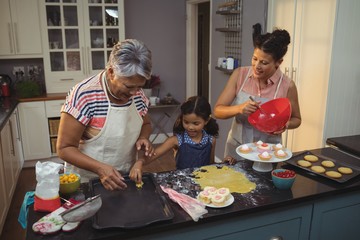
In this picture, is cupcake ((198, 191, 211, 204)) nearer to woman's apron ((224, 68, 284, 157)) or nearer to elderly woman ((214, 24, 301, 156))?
elderly woman ((214, 24, 301, 156))

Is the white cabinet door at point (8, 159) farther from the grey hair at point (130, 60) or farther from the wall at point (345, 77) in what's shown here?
the wall at point (345, 77)

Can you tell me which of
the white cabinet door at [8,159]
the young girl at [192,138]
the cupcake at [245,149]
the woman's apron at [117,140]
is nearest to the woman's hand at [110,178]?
the woman's apron at [117,140]

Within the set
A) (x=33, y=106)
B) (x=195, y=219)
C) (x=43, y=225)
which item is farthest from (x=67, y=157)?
(x=33, y=106)

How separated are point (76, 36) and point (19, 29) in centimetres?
62

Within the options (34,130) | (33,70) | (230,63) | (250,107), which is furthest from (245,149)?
(33,70)

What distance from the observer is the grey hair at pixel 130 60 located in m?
1.34

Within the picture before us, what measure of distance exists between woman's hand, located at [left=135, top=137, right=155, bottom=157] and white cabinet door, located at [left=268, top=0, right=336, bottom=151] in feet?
4.89

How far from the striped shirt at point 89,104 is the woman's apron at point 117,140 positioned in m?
0.03

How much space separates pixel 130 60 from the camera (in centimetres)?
134

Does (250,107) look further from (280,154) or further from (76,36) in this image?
(76,36)

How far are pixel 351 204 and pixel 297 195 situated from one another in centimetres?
35

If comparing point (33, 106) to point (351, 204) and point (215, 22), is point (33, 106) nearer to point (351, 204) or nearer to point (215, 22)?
point (215, 22)

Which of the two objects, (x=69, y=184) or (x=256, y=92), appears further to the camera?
(x=256, y=92)

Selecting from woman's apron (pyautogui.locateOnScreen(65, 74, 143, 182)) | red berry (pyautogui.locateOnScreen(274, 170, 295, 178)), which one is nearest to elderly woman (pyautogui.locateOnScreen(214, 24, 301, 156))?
red berry (pyautogui.locateOnScreen(274, 170, 295, 178))
